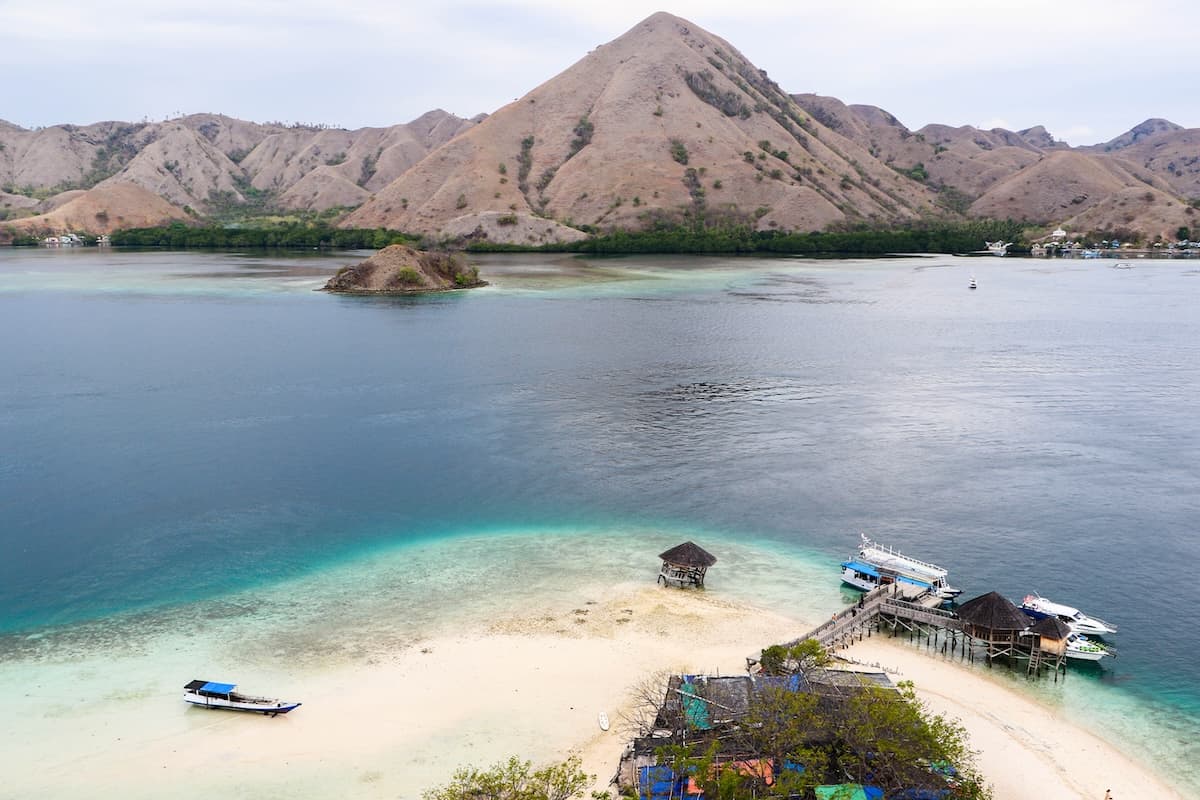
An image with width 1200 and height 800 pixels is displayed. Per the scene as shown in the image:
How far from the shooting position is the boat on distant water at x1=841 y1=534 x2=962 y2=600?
1599 inches

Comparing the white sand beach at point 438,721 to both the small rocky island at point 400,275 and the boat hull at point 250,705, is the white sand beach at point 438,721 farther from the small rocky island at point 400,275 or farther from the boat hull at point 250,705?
the small rocky island at point 400,275

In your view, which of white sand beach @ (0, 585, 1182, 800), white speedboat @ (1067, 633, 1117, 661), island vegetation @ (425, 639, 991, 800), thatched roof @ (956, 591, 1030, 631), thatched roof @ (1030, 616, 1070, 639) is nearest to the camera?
island vegetation @ (425, 639, 991, 800)

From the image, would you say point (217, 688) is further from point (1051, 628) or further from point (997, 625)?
point (1051, 628)

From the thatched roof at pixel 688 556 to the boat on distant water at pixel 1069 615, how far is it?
14.0 meters

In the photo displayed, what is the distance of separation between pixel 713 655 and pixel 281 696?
1683 centimetres

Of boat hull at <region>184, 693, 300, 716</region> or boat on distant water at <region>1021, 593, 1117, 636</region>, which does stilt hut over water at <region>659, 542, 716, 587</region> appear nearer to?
boat on distant water at <region>1021, 593, 1117, 636</region>

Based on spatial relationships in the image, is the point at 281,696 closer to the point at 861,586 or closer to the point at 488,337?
the point at 861,586

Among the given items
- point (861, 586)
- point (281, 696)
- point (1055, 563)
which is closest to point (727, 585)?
point (861, 586)

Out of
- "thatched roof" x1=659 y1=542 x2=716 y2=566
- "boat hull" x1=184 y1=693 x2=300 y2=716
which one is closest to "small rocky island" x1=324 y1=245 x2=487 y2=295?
"thatched roof" x1=659 y1=542 x2=716 y2=566

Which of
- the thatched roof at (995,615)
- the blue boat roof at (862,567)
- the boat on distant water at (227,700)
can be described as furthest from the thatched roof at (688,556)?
the boat on distant water at (227,700)

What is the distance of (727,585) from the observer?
4247cm

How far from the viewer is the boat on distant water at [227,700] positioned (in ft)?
101

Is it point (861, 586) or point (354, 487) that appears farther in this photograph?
point (354, 487)

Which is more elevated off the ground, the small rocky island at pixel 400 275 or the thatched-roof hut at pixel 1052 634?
the small rocky island at pixel 400 275
